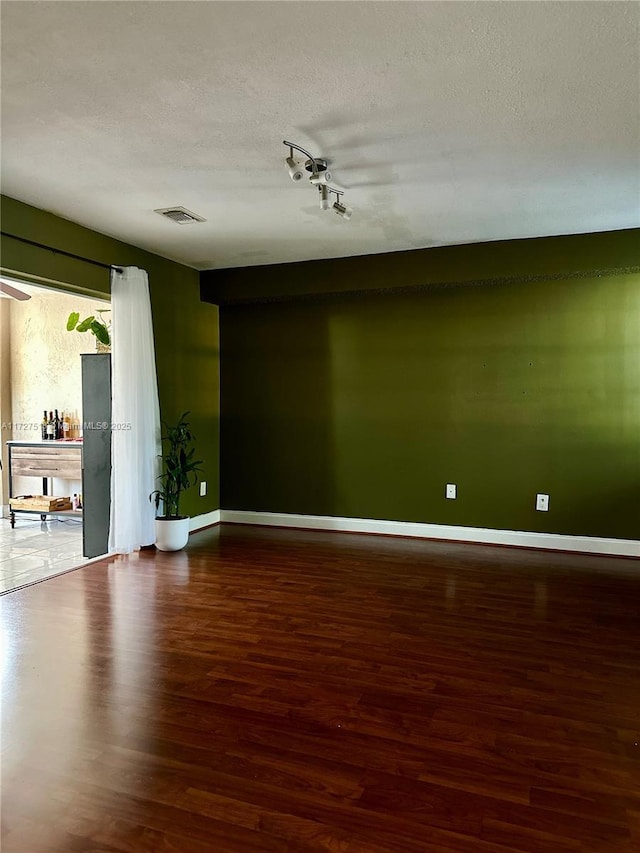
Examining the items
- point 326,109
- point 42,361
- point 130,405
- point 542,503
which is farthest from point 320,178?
point 42,361

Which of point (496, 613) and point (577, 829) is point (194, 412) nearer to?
point (496, 613)

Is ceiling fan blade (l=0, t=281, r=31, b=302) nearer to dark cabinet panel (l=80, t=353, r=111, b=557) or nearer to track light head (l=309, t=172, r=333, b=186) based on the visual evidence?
dark cabinet panel (l=80, t=353, r=111, b=557)

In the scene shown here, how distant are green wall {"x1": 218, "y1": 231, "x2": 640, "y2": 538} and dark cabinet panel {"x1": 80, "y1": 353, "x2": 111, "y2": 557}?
145 centimetres

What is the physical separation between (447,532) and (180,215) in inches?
132

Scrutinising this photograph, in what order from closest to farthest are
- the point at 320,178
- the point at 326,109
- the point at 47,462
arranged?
the point at 326,109, the point at 320,178, the point at 47,462

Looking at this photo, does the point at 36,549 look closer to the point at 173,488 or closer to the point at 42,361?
the point at 173,488

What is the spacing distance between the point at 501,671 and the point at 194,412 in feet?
12.2

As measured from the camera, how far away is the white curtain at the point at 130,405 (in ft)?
14.8

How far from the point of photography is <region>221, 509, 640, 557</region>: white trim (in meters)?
4.71

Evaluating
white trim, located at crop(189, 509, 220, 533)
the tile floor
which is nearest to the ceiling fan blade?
the tile floor

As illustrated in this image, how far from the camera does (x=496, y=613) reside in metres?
3.43

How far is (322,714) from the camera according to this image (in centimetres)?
233

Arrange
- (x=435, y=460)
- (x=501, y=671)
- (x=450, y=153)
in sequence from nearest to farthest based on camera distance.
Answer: (x=501, y=671)
(x=450, y=153)
(x=435, y=460)

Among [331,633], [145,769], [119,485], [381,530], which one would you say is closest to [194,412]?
[119,485]
